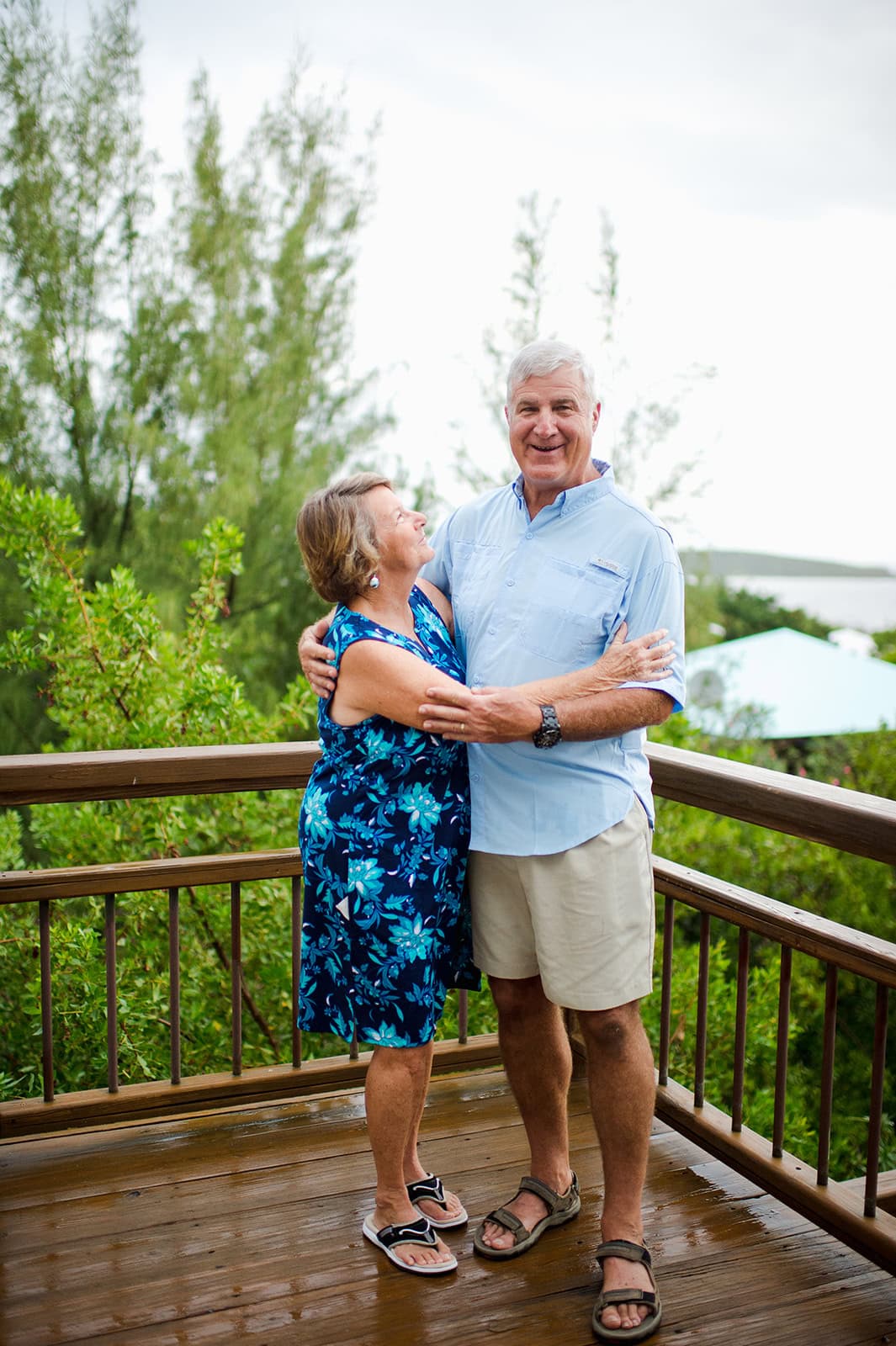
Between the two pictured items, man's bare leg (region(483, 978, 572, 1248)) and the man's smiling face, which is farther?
man's bare leg (region(483, 978, 572, 1248))

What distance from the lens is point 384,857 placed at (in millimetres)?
1760

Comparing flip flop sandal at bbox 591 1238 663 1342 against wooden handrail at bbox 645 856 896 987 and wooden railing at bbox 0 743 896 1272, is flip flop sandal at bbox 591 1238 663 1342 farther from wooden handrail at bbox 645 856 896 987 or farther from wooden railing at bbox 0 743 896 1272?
wooden handrail at bbox 645 856 896 987

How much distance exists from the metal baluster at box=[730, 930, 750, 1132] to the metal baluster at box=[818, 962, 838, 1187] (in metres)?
0.18

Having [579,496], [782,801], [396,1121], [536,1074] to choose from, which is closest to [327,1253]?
[396,1121]

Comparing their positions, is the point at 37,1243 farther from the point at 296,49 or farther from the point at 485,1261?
the point at 296,49

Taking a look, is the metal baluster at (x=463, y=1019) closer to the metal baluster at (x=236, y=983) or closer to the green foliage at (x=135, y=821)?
the metal baluster at (x=236, y=983)

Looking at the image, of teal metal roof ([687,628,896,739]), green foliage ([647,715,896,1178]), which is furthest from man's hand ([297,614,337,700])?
teal metal roof ([687,628,896,739])

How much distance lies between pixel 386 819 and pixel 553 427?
0.73 m

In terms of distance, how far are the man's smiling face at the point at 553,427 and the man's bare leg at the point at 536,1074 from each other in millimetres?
919

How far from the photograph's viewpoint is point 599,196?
32.1 ft

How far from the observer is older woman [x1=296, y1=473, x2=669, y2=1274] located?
1.75 meters

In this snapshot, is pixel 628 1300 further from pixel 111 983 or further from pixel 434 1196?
pixel 111 983

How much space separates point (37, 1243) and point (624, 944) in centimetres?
118

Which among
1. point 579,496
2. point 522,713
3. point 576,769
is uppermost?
point 579,496
